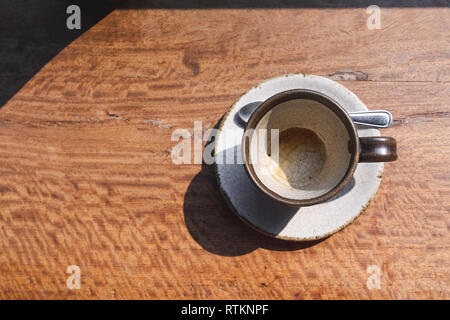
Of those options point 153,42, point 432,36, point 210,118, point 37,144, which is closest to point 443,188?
point 432,36

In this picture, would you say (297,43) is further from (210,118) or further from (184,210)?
(184,210)

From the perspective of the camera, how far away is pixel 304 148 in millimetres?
516

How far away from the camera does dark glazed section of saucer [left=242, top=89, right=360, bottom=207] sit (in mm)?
416

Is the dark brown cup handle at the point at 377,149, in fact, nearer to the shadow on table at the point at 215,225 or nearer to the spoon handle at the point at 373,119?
the spoon handle at the point at 373,119

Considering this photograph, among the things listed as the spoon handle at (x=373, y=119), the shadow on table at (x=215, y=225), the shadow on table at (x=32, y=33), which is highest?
the shadow on table at (x=32, y=33)

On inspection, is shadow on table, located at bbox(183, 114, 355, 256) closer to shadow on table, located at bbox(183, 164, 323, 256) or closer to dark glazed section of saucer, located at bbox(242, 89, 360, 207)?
shadow on table, located at bbox(183, 164, 323, 256)

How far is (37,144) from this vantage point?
588mm

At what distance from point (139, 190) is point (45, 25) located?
13.1 inches

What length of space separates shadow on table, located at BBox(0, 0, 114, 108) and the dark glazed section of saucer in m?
0.36

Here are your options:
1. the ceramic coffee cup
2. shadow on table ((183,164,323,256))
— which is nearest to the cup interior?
the ceramic coffee cup

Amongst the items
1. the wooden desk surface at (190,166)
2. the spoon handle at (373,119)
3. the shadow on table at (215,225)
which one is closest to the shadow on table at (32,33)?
the wooden desk surface at (190,166)

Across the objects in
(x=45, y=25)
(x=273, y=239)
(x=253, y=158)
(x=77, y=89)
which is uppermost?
(x=45, y=25)

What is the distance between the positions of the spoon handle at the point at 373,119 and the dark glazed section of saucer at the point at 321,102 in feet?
0.26

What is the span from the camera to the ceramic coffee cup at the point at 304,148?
42 centimetres
